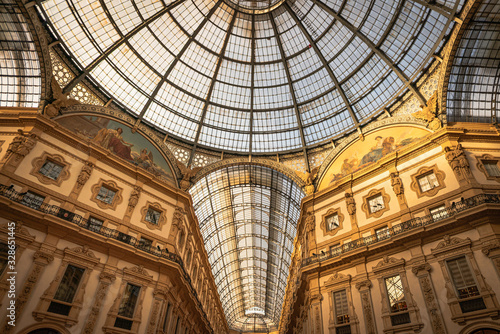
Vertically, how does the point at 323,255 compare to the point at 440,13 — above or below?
below

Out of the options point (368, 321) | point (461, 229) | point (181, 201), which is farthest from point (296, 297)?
point (461, 229)

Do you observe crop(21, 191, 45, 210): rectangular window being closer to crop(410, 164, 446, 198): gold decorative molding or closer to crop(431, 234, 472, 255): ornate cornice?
crop(431, 234, 472, 255): ornate cornice

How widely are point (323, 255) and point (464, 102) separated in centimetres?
1708

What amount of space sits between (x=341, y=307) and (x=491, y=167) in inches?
546

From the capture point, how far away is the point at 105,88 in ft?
94.6

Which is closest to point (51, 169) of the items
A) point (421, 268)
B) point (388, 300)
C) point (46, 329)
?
point (46, 329)

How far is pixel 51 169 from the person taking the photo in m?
21.9

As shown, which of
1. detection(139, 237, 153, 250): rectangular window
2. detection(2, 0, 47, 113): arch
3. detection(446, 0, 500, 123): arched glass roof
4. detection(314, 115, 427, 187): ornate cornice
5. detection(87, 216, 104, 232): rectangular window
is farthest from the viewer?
detection(314, 115, 427, 187): ornate cornice

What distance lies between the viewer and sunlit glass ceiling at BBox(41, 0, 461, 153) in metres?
27.0

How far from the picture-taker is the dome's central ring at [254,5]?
3294cm

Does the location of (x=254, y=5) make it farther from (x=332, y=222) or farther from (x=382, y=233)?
(x=382, y=233)

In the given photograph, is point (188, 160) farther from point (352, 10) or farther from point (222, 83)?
point (352, 10)

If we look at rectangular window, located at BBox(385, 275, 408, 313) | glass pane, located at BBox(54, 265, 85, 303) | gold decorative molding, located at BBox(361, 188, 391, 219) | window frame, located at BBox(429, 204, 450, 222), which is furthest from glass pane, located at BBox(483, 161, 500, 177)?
glass pane, located at BBox(54, 265, 85, 303)

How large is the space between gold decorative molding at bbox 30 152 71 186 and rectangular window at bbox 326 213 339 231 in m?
20.5
